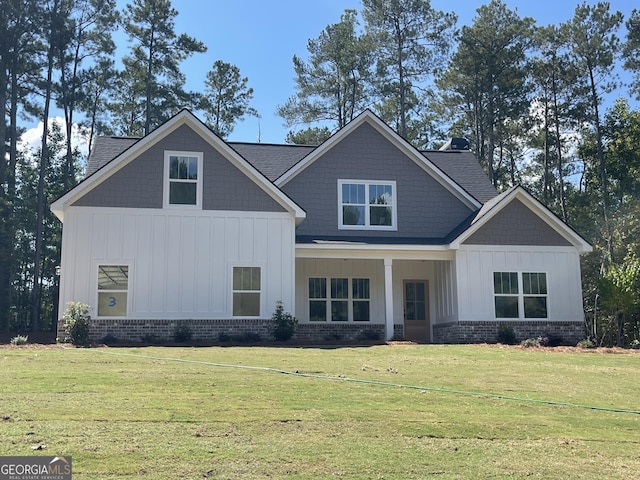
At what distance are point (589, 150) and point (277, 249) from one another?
24.3 meters

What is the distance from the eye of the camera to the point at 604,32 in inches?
1308

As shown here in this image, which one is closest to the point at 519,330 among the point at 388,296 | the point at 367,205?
the point at 388,296

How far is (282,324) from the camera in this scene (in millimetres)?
18984

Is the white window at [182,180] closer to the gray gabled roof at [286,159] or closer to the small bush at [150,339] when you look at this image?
the gray gabled roof at [286,159]

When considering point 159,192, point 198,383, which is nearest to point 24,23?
point 159,192

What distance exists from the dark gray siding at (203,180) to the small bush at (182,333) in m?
3.53

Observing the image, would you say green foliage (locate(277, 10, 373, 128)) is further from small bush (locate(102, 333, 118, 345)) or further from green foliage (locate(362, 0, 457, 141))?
small bush (locate(102, 333, 118, 345))

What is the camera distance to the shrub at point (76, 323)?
17641 millimetres

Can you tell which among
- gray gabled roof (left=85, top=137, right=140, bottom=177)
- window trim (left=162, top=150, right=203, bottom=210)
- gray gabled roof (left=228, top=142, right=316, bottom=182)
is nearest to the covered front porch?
gray gabled roof (left=228, top=142, right=316, bottom=182)

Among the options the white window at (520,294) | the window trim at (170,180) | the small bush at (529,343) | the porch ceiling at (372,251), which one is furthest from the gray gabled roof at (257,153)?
the small bush at (529,343)

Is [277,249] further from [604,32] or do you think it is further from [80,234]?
[604,32]

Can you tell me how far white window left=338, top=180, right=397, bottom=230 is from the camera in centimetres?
2227

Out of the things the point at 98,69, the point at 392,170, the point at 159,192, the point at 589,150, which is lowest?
the point at 159,192

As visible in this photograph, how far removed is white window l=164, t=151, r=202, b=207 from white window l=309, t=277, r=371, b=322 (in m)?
5.22
